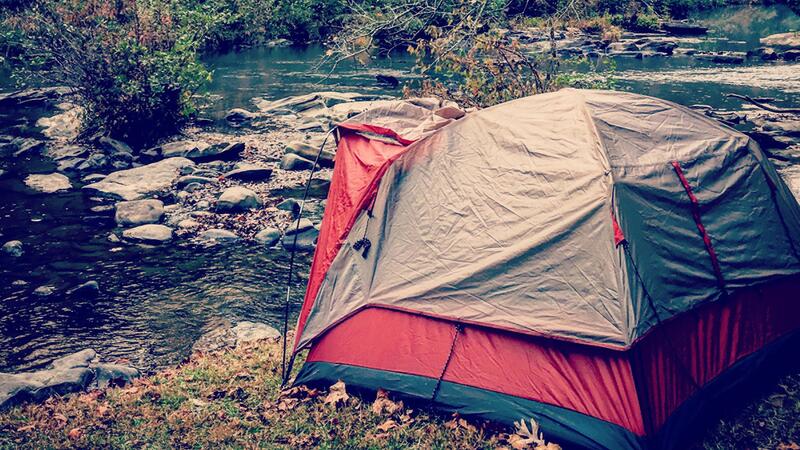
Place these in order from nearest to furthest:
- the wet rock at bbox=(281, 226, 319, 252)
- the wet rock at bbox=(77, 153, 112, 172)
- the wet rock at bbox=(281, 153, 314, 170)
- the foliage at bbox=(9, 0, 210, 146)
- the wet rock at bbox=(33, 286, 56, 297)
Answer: the wet rock at bbox=(33, 286, 56, 297), the wet rock at bbox=(281, 226, 319, 252), the wet rock at bbox=(281, 153, 314, 170), the wet rock at bbox=(77, 153, 112, 172), the foliage at bbox=(9, 0, 210, 146)

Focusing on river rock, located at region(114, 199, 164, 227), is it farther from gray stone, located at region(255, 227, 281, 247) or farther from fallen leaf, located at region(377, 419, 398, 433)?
fallen leaf, located at region(377, 419, 398, 433)

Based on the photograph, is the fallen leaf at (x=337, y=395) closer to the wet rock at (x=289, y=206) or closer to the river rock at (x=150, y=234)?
the river rock at (x=150, y=234)

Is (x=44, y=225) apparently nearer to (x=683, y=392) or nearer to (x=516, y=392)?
(x=516, y=392)

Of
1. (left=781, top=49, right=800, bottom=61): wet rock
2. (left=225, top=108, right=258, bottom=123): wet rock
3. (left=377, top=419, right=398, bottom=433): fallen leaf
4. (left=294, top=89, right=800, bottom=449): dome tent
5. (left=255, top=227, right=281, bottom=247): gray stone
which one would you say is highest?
(left=781, top=49, right=800, bottom=61): wet rock

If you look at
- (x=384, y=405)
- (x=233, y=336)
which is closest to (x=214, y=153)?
(x=233, y=336)

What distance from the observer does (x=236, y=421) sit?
16.5 ft

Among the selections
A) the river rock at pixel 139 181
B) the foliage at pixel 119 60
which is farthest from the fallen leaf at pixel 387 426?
the foliage at pixel 119 60

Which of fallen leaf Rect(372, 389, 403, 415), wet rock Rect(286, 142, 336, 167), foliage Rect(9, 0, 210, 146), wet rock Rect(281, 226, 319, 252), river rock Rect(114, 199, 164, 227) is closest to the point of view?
fallen leaf Rect(372, 389, 403, 415)

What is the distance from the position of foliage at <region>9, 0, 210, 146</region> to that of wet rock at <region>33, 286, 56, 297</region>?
730 cm

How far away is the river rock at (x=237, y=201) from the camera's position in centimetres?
1103

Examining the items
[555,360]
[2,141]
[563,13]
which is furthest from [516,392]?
[2,141]

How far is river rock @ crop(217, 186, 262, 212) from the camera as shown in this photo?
11.0 metres

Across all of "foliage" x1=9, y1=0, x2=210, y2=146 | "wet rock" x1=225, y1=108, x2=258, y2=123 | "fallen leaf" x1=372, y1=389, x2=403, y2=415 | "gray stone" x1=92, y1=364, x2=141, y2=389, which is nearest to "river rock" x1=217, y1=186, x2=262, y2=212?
"gray stone" x1=92, y1=364, x2=141, y2=389

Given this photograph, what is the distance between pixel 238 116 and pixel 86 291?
10.1 meters
